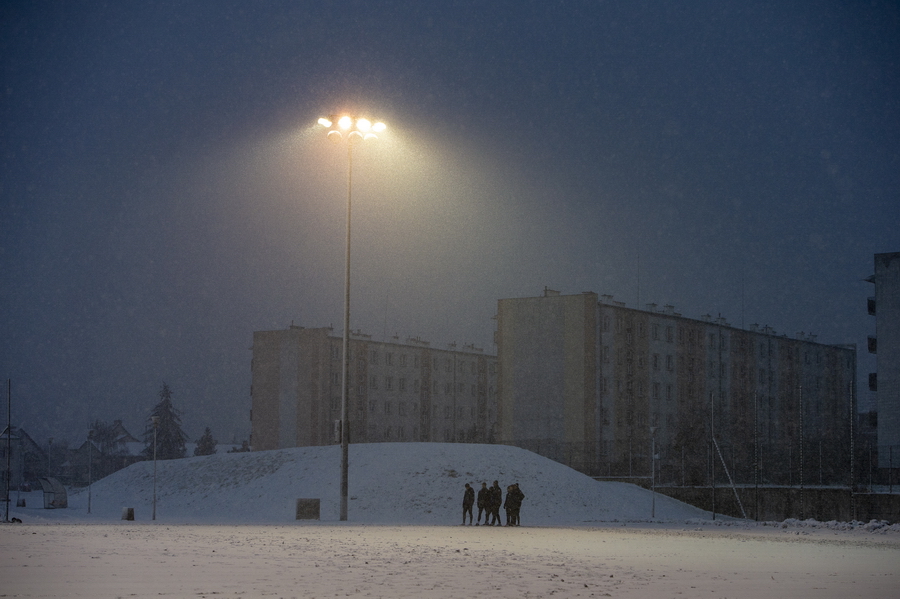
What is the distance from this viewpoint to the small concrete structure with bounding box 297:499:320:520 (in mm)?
33531

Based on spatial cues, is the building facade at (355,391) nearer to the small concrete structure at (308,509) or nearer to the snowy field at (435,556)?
the snowy field at (435,556)

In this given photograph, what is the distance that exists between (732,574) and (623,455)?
53.3 meters

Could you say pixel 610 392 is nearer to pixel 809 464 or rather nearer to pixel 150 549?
pixel 809 464

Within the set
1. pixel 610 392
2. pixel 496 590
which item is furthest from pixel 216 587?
pixel 610 392

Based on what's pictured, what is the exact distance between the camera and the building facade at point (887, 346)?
204ft

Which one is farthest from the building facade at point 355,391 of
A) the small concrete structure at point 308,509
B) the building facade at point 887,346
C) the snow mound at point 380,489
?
the small concrete structure at point 308,509

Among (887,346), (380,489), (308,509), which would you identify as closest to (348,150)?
(308,509)

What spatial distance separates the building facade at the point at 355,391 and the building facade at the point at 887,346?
41.4 metres

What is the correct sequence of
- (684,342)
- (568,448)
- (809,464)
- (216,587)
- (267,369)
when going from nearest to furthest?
(216,587)
(809,464)
(568,448)
(684,342)
(267,369)

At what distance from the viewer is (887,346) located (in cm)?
6306

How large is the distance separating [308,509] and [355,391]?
6672 centimetres

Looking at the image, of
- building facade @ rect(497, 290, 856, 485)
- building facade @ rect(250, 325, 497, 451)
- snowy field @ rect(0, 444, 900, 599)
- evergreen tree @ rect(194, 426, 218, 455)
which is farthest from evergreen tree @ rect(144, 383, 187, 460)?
snowy field @ rect(0, 444, 900, 599)

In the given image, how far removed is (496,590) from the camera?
12.2 metres

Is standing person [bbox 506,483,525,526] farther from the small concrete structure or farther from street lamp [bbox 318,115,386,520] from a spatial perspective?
the small concrete structure
